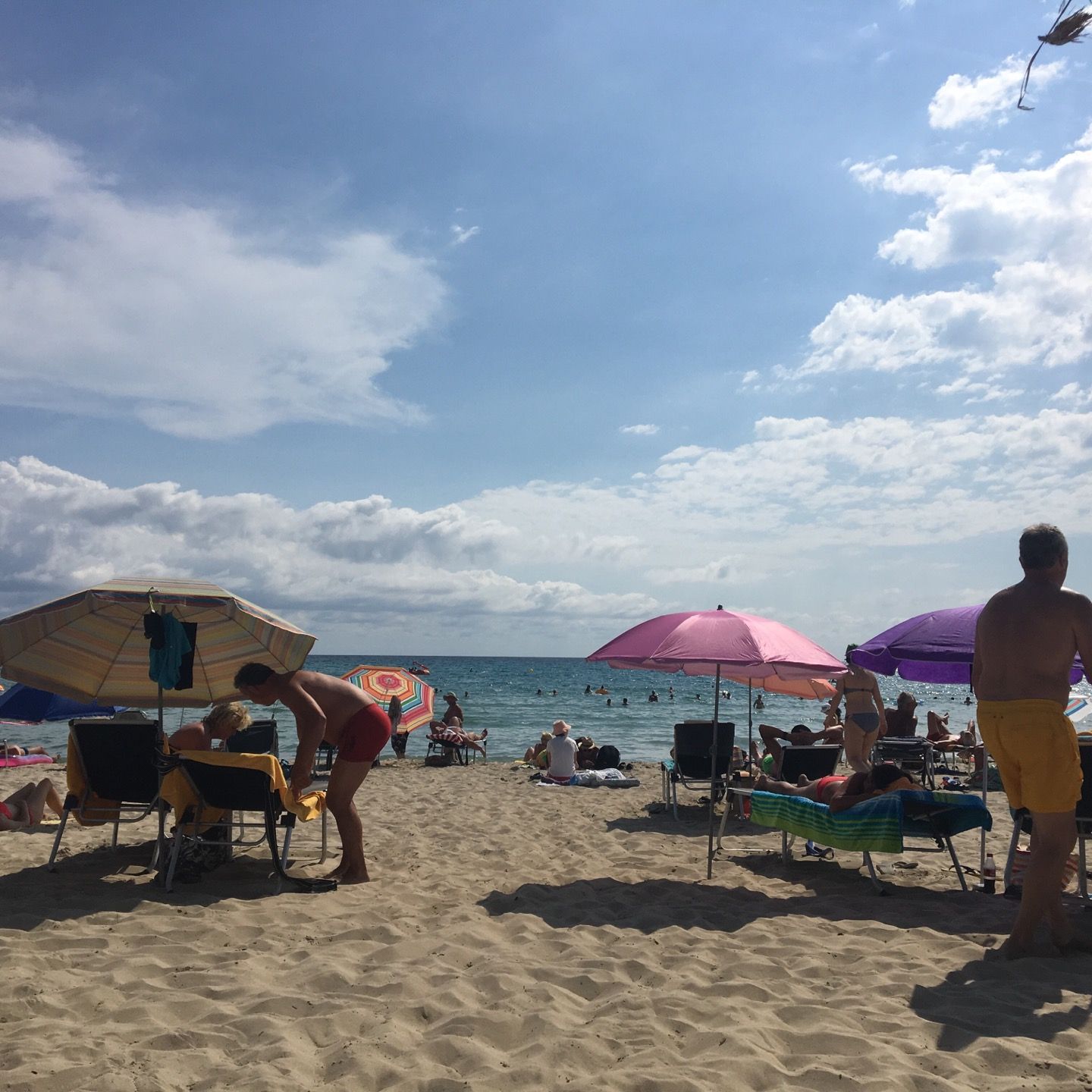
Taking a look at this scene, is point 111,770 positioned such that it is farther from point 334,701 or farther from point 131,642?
point 334,701

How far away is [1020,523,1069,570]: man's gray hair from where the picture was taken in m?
4.12

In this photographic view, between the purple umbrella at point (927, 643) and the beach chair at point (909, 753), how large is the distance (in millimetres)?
3857

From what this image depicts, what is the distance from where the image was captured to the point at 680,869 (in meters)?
6.10

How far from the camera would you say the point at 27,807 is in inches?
259

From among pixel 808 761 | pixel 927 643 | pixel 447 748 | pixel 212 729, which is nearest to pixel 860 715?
pixel 808 761

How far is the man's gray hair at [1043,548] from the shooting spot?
4.12m

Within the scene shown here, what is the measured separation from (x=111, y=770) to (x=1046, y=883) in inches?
205

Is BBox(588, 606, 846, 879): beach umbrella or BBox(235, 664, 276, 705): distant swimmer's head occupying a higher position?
BBox(588, 606, 846, 879): beach umbrella

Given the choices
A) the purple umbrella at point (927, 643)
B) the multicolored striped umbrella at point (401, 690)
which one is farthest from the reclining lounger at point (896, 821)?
the multicolored striped umbrella at point (401, 690)

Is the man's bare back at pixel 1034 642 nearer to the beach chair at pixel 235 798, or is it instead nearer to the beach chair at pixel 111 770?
the beach chair at pixel 235 798

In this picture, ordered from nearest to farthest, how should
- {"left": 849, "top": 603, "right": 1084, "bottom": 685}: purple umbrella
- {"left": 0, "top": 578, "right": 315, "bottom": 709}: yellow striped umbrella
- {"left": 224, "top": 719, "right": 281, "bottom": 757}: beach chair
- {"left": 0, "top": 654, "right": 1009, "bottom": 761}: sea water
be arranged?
{"left": 0, "top": 578, "right": 315, "bottom": 709}: yellow striped umbrella → {"left": 849, "top": 603, "right": 1084, "bottom": 685}: purple umbrella → {"left": 224, "top": 719, "right": 281, "bottom": 757}: beach chair → {"left": 0, "top": 654, "right": 1009, "bottom": 761}: sea water

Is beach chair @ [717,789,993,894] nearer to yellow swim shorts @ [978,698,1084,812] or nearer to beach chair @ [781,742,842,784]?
yellow swim shorts @ [978,698,1084,812]

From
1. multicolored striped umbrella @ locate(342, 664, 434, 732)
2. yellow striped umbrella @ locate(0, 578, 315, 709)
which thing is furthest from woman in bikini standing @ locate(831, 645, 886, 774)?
multicolored striped umbrella @ locate(342, 664, 434, 732)

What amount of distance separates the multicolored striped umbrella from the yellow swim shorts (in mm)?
11391
